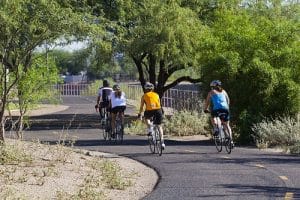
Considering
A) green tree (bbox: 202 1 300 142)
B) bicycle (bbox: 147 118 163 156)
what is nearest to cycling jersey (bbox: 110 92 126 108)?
green tree (bbox: 202 1 300 142)

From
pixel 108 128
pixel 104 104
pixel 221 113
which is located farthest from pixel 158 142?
pixel 104 104

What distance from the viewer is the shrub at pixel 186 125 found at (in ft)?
90.2

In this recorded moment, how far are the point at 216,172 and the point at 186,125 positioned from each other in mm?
13501

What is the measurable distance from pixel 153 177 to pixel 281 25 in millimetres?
10837

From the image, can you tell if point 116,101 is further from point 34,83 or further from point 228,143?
point 228,143

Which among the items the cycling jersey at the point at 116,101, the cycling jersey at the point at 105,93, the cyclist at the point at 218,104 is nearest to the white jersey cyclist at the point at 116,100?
the cycling jersey at the point at 116,101

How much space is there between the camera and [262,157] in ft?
57.6

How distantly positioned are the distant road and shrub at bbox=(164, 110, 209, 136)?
223 inches

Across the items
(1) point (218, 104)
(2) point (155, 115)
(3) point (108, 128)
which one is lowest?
(3) point (108, 128)

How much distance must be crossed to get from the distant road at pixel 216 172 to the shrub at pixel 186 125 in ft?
18.6

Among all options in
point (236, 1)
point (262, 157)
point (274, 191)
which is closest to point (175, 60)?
point (236, 1)

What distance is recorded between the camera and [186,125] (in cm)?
2794

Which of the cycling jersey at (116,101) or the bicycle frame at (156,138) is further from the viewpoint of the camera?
the cycling jersey at (116,101)

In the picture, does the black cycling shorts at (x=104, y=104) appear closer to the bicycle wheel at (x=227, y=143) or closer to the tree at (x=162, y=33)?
the tree at (x=162, y=33)
